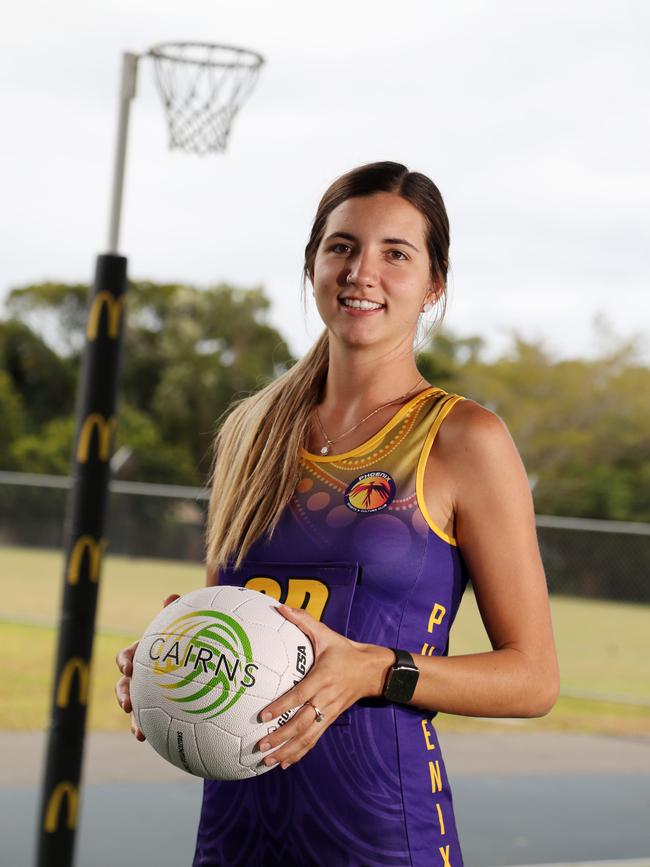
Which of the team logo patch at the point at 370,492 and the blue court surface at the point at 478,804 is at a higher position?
the team logo patch at the point at 370,492

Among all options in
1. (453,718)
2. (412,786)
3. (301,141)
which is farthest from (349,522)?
(301,141)

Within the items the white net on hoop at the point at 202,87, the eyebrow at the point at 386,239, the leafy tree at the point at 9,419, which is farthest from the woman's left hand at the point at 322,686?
the leafy tree at the point at 9,419

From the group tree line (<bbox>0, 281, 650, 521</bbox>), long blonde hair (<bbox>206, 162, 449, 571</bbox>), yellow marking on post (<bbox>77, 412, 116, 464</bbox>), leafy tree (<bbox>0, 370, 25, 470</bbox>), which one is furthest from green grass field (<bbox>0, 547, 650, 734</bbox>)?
leafy tree (<bbox>0, 370, 25, 470</bbox>)

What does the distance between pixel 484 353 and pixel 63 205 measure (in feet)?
32.5

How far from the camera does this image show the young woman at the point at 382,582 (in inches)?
62.8

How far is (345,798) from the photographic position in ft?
5.28

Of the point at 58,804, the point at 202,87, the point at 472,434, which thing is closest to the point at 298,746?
the point at 472,434

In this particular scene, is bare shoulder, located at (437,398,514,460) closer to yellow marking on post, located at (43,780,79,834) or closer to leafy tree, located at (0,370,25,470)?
yellow marking on post, located at (43,780,79,834)

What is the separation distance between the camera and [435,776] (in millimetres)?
1660

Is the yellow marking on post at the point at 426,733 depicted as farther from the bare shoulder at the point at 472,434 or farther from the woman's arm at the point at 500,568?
the bare shoulder at the point at 472,434

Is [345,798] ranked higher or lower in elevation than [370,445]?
lower

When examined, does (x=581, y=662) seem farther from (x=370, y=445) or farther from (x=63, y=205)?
(x=63, y=205)

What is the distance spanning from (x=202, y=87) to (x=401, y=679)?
12.1 ft

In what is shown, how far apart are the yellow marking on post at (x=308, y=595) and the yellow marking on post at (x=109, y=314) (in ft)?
7.80
